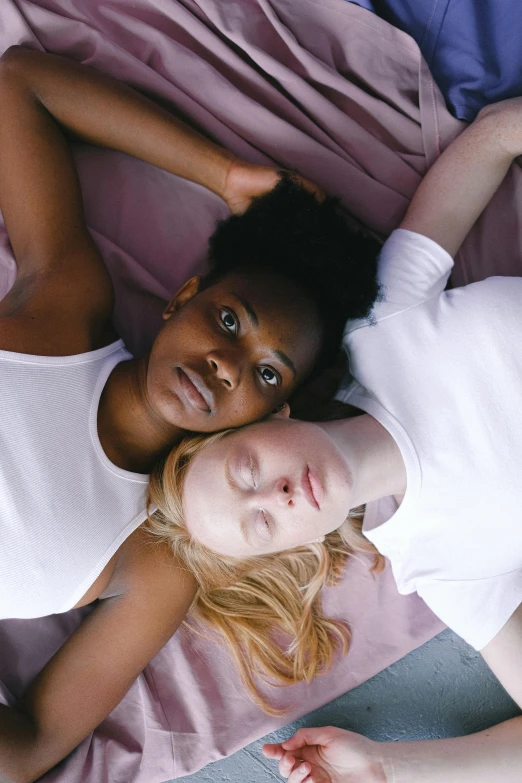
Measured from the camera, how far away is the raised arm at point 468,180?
1.48m

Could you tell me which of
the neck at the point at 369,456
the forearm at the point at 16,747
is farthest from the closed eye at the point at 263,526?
the forearm at the point at 16,747

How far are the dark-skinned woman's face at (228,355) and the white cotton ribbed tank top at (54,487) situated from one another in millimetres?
184

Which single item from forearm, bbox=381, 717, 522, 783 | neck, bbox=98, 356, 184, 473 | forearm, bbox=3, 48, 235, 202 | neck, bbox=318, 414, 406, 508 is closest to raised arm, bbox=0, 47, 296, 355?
forearm, bbox=3, 48, 235, 202

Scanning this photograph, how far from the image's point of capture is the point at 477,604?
148 cm

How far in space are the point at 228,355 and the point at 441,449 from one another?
1.65ft

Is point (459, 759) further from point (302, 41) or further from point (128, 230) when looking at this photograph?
point (302, 41)

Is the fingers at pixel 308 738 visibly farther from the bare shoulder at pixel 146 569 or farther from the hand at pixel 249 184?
the hand at pixel 249 184

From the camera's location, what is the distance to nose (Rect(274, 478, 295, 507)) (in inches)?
46.5

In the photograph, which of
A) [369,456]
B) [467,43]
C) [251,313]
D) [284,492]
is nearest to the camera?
[284,492]

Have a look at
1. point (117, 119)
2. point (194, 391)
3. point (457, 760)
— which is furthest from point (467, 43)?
point (457, 760)

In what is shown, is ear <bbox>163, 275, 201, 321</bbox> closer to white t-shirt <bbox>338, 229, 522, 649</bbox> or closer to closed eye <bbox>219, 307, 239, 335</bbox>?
closed eye <bbox>219, 307, 239, 335</bbox>

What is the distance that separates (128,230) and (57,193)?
23cm

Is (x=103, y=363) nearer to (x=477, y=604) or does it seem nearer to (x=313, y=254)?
(x=313, y=254)

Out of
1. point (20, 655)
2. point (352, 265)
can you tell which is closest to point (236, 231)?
point (352, 265)
